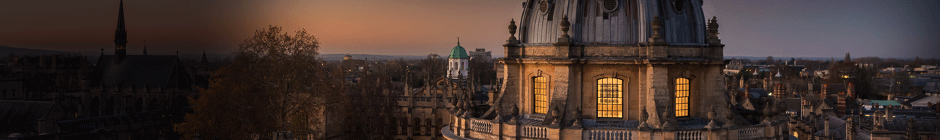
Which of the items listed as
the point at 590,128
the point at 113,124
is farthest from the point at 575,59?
the point at 113,124

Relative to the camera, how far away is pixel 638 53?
24.9 meters

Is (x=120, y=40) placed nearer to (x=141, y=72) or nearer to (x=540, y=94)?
(x=141, y=72)

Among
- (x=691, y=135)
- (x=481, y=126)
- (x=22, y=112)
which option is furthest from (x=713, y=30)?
(x=22, y=112)

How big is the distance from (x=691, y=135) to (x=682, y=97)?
6.35 ft

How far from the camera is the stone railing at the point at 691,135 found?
79.5ft

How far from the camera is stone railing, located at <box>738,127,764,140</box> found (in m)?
24.9

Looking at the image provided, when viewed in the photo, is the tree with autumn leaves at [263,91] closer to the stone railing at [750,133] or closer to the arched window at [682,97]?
the arched window at [682,97]

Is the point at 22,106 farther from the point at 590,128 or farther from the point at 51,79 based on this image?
the point at 590,128

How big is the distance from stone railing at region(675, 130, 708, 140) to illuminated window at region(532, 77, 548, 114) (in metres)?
4.42

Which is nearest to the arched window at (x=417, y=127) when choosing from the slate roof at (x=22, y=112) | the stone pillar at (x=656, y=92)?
the slate roof at (x=22, y=112)

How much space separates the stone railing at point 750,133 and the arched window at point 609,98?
3.53m

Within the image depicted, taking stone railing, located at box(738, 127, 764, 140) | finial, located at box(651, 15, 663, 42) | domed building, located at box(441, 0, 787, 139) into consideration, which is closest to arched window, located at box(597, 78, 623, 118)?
domed building, located at box(441, 0, 787, 139)

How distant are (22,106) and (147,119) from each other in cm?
753

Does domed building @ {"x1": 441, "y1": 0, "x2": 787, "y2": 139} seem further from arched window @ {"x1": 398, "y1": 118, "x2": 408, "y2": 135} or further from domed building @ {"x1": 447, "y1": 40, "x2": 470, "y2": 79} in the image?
domed building @ {"x1": 447, "y1": 40, "x2": 470, "y2": 79}
